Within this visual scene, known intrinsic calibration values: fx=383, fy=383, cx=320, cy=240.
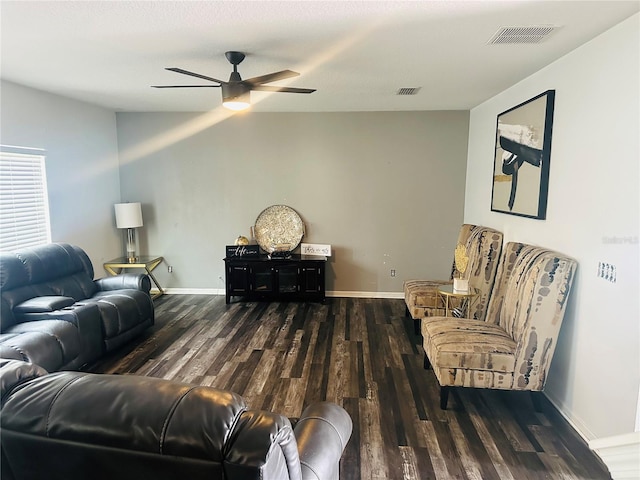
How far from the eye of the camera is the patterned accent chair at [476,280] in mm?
3807

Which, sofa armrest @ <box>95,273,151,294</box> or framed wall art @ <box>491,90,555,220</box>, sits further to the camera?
sofa armrest @ <box>95,273,151,294</box>

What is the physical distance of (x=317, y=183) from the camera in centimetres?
547

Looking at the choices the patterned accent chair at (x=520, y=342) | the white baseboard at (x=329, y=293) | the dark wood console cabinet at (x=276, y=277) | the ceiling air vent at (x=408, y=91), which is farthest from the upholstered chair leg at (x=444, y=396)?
the ceiling air vent at (x=408, y=91)

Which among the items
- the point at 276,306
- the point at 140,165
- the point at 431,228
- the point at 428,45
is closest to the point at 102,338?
the point at 276,306

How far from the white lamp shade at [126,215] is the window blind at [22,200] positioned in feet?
3.23

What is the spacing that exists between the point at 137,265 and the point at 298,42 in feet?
12.4

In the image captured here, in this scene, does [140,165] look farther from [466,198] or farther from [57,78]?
[466,198]

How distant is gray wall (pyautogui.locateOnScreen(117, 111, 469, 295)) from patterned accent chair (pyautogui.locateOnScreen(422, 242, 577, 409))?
2.58 m

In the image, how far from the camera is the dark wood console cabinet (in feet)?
17.1

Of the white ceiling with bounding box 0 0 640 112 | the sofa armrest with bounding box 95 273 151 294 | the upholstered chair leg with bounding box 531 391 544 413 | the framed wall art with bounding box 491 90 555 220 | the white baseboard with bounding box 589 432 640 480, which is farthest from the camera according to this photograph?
the sofa armrest with bounding box 95 273 151 294

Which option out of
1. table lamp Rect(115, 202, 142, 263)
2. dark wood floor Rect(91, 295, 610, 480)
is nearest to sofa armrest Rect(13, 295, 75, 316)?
dark wood floor Rect(91, 295, 610, 480)

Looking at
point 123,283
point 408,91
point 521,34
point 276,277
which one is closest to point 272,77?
point 521,34

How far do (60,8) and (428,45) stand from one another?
2.26 metres

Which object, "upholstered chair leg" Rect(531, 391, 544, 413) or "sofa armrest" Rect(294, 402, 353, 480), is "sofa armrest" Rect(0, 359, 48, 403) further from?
"upholstered chair leg" Rect(531, 391, 544, 413)
